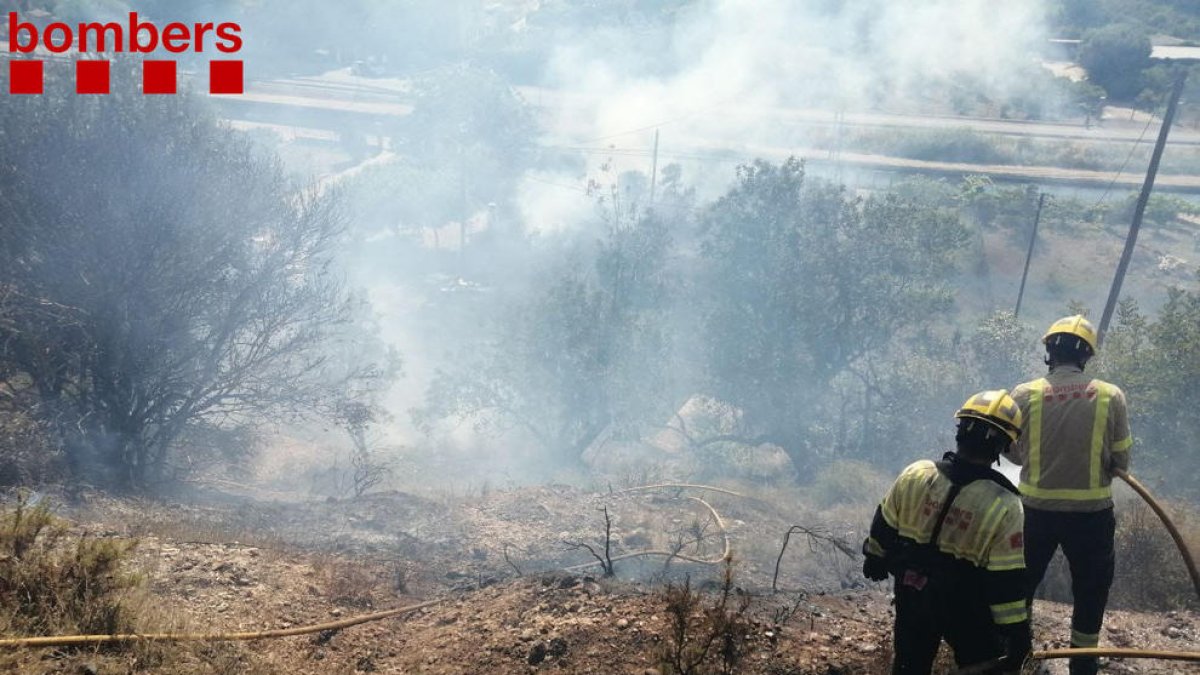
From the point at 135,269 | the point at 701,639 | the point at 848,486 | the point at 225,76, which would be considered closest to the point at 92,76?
the point at 135,269

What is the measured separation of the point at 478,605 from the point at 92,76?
14534 mm

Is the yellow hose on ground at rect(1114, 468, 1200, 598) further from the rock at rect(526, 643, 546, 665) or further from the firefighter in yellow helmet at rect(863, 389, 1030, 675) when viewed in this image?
the rock at rect(526, 643, 546, 665)

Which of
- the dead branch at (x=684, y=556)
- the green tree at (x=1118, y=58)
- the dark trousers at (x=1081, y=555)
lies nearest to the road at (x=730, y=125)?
the green tree at (x=1118, y=58)

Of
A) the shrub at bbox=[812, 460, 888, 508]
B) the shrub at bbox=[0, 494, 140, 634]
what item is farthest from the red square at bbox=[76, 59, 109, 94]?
the shrub at bbox=[812, 460, 888, 508]

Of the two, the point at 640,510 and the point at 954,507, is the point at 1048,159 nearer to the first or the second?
the point at 640,510

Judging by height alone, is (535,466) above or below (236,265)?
below

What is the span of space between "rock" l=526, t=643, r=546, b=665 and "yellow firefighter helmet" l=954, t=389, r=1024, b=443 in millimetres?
2747

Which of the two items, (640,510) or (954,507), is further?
(640,510)

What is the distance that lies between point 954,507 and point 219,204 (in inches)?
467

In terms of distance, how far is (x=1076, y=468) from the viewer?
13.8 ft

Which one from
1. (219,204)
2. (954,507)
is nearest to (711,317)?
(219,204)

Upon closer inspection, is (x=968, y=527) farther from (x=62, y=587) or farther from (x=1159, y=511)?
(x=62, y=587)

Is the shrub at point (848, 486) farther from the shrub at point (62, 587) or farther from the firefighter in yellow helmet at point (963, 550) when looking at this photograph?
the shrub at point (62, 587)

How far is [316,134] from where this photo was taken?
4516 cm
